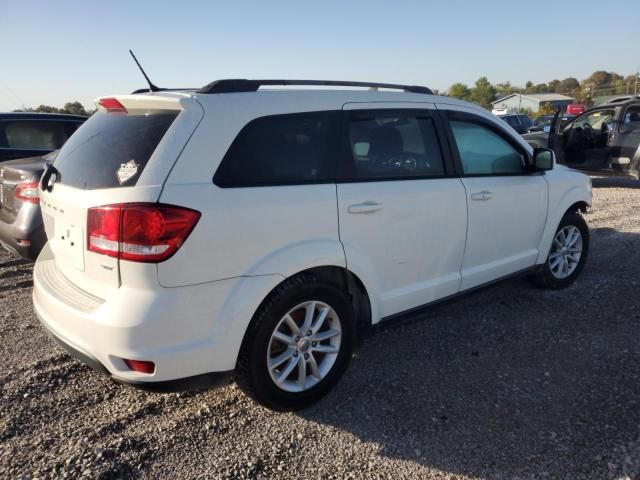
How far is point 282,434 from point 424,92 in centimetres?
258

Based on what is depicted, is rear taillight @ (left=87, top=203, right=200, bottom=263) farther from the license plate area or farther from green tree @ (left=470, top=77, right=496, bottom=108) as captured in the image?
green tree @ (left=470, top=77, right=496, bottom=108)

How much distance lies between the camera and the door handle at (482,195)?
358 centimetres

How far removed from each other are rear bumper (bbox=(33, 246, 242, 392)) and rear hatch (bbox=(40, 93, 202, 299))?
14 cm

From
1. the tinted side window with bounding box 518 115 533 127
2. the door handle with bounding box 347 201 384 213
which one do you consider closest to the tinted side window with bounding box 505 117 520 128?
the tinted side window with bounding box 518 115 533 127

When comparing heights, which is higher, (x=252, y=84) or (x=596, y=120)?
(x=252, y=84)

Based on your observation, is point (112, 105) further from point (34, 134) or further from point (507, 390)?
point (34, 134)

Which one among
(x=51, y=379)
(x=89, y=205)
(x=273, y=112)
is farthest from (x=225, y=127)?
(x=51, y=379)

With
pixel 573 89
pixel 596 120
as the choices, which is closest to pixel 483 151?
pixel 596 120

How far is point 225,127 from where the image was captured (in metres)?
2.51

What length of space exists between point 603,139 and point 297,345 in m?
10.1

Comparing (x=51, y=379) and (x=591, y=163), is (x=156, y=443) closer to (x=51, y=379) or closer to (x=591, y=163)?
(x=51, y=379)

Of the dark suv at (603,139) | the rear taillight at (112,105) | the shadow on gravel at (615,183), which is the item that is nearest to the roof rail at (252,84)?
the rear taillight at (112,105)

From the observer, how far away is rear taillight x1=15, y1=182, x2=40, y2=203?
169 inches

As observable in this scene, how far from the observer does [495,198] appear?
3756mm
